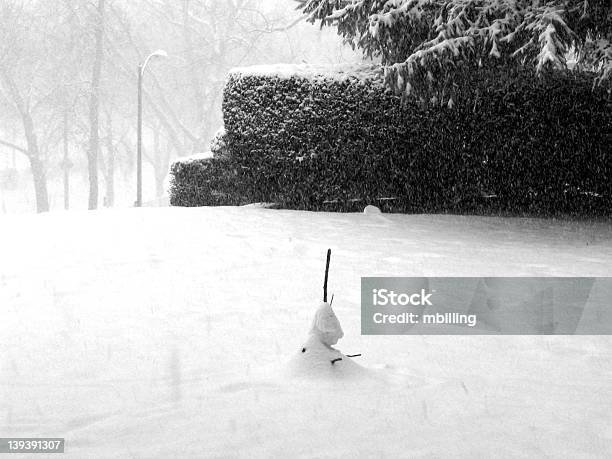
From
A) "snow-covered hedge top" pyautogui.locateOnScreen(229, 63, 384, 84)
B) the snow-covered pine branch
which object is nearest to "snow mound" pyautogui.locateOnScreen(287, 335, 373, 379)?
the snow-covered pine branch

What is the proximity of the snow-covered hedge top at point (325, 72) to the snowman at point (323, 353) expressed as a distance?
921 centimetres

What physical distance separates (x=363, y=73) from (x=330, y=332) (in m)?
9.52

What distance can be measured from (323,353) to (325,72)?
31.7 feet

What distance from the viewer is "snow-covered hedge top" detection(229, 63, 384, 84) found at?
42.5ft

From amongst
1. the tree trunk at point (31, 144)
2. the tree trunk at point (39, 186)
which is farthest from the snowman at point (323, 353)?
the tree trunk at point (39, 186)

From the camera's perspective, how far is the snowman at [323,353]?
4.11 m

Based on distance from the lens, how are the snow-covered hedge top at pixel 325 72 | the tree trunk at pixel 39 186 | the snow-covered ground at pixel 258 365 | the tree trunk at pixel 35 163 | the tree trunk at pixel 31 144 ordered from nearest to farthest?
the snow-covered ground at pixel 258 365 < the snow-covered hedge top at pixel 325 72 < the tree trunk at pixel 31 144 < the tree trunk at pixel 35 163 < the tree trunk at pixel 39 186

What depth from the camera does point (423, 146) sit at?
12695 mm

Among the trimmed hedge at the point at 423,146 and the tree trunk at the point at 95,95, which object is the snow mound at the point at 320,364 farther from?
the tree trunk at the point at 95,95

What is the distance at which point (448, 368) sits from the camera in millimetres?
4645

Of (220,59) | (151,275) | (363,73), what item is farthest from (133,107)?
(151,275)

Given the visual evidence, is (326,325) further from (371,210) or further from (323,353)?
(371,210)

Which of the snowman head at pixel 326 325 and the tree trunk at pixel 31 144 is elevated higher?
the tree trunk at pixel 31 144

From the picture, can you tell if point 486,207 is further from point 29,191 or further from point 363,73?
point 29,191
